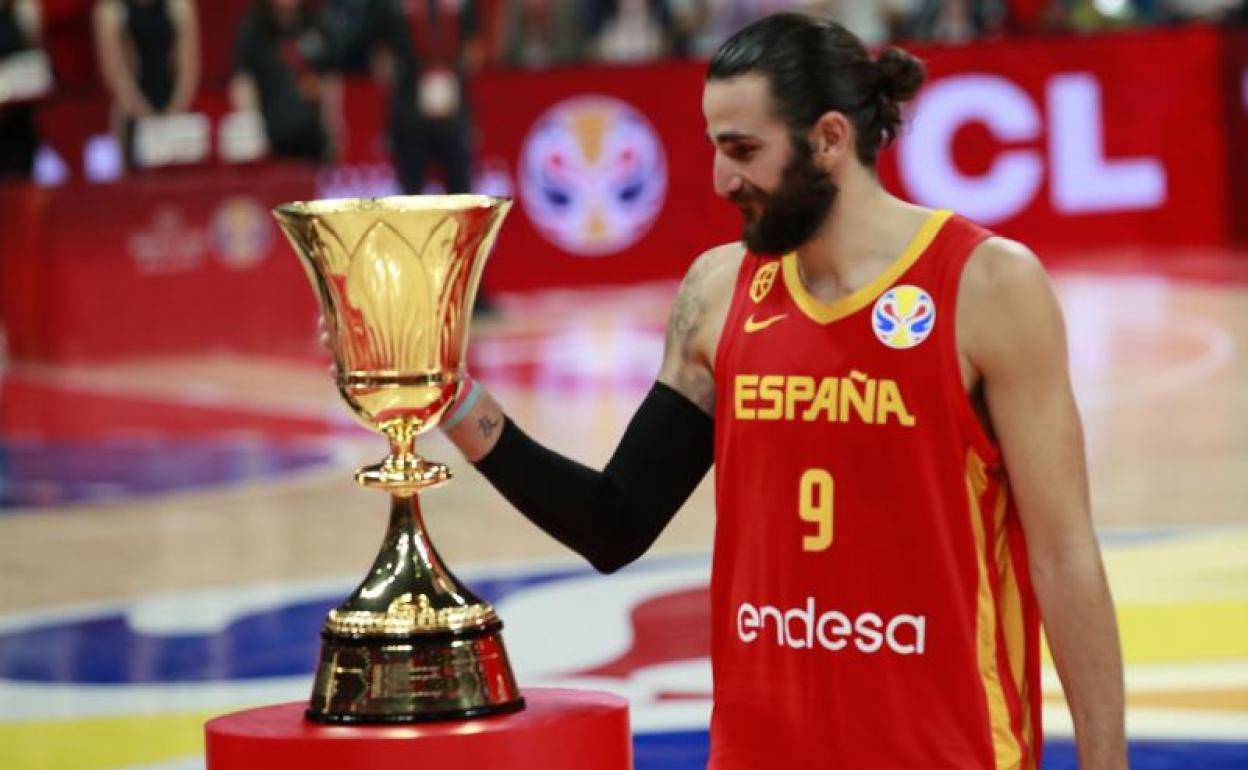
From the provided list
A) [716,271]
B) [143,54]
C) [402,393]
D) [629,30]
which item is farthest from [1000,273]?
[629,30]

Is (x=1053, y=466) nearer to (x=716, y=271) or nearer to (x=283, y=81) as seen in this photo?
(x=716, y=271)

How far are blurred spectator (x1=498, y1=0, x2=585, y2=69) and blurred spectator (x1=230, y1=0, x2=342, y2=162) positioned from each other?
2740mm

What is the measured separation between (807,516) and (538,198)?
585 inches

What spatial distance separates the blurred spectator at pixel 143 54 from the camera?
51.0ft

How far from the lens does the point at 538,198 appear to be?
18031 mm

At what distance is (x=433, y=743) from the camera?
3.21 metres

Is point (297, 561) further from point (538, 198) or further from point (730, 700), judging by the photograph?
point (538, 198)

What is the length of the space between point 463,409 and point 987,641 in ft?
2.43

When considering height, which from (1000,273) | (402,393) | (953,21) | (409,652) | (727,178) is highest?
(953,21)

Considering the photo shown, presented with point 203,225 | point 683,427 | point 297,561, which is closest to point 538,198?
point 203,225

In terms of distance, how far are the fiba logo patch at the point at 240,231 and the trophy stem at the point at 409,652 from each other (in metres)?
12.2

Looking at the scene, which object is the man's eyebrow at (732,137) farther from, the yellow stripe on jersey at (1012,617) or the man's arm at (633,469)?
the yellow stripe on jersey at (1012,617)

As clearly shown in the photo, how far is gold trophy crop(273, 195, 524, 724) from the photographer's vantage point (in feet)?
10.8

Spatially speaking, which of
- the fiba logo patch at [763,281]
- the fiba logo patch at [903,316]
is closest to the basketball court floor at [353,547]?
the fiba logo patch at [763,281]
